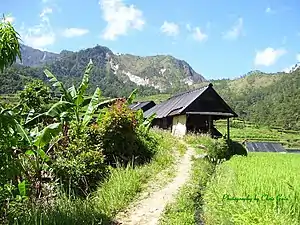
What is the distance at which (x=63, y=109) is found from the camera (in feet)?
26.4

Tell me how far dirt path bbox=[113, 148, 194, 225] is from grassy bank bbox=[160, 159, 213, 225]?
175mm

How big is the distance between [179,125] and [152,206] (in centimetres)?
1901

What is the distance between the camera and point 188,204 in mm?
7785

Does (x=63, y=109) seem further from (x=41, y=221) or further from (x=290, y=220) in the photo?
(x=290, y=220)

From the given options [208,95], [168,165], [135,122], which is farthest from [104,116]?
[208,95]

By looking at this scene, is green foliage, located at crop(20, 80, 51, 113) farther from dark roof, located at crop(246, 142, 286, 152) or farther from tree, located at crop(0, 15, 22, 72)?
dark roof, located at crop(246, 142, 286, 152)

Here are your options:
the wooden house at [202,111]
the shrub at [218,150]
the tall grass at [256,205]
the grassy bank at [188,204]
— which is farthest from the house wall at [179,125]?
the tall grass at [256,205]

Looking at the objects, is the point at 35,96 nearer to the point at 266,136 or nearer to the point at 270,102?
the point at 266,136

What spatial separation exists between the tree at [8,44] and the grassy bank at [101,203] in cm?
249

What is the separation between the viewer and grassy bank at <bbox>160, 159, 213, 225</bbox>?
6793 mm

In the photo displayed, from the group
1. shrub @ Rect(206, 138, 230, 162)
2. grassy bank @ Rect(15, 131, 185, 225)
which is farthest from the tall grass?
shrub @ Rect(206, 138, 230, 162)

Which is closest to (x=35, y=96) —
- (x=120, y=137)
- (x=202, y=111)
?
(x=120, y=137)

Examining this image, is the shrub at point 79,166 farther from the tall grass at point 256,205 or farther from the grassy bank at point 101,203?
the tall grass at point 256,205

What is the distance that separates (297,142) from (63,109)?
2025 inches
